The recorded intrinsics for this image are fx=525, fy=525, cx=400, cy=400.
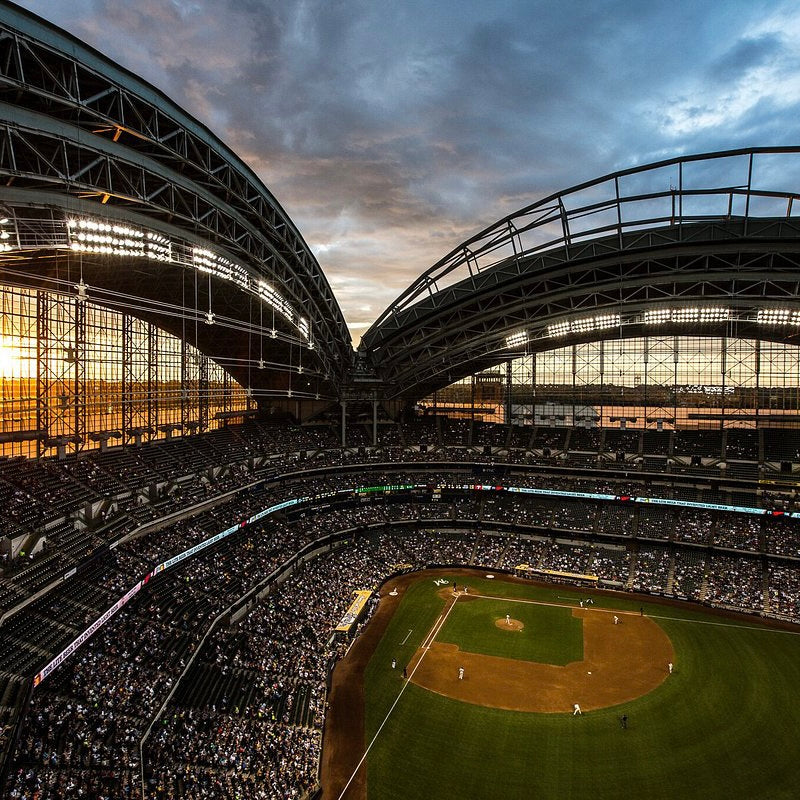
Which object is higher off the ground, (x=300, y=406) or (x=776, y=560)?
(x=300, y=406)

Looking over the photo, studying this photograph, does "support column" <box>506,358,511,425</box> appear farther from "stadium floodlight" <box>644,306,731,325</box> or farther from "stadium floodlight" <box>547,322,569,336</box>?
"stadium floodlight" <box>644,306,731,325</box>

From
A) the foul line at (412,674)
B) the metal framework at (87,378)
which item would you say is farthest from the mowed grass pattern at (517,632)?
the metal framework at (87,378)

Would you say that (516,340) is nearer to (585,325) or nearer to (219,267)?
(585,325)

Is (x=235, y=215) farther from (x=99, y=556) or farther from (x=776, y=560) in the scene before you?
(x=776, y=560)

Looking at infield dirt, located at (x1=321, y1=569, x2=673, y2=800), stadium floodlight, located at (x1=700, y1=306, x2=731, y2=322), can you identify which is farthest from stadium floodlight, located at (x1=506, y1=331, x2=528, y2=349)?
infield dirt, located at (x1=321, y1=569, x2=673, y2=800)

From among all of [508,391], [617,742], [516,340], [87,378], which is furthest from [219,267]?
[508,391]

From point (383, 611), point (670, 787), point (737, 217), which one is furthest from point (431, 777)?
point (737, 217)

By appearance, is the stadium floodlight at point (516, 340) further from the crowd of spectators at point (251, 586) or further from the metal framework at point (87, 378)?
the metal framework at point (87, 378)
